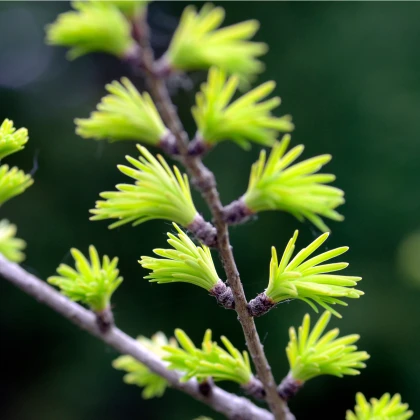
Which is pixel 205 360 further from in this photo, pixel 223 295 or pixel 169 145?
pixel 169 145

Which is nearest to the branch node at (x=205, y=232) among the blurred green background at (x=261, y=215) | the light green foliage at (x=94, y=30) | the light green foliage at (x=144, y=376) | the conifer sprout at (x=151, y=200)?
the conifer sprout at (x=151, y=200)

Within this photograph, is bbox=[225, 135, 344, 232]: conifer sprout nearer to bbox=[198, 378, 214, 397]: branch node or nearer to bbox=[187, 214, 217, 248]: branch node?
bbox=[187, 214, 217, 248]: branch node

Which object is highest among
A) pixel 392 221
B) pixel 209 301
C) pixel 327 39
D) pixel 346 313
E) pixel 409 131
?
pixel 327 39

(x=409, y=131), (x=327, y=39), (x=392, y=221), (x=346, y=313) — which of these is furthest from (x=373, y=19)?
(x=346, y=313)

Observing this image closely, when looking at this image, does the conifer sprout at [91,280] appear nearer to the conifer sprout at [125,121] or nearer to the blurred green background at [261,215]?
the conifer sprout at [125,121]

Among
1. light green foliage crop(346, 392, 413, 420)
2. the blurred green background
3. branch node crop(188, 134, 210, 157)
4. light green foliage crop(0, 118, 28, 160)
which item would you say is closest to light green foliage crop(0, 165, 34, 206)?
light green foliage crop(0, 118, 28, 160)

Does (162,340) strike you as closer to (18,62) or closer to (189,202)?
(189,202)
